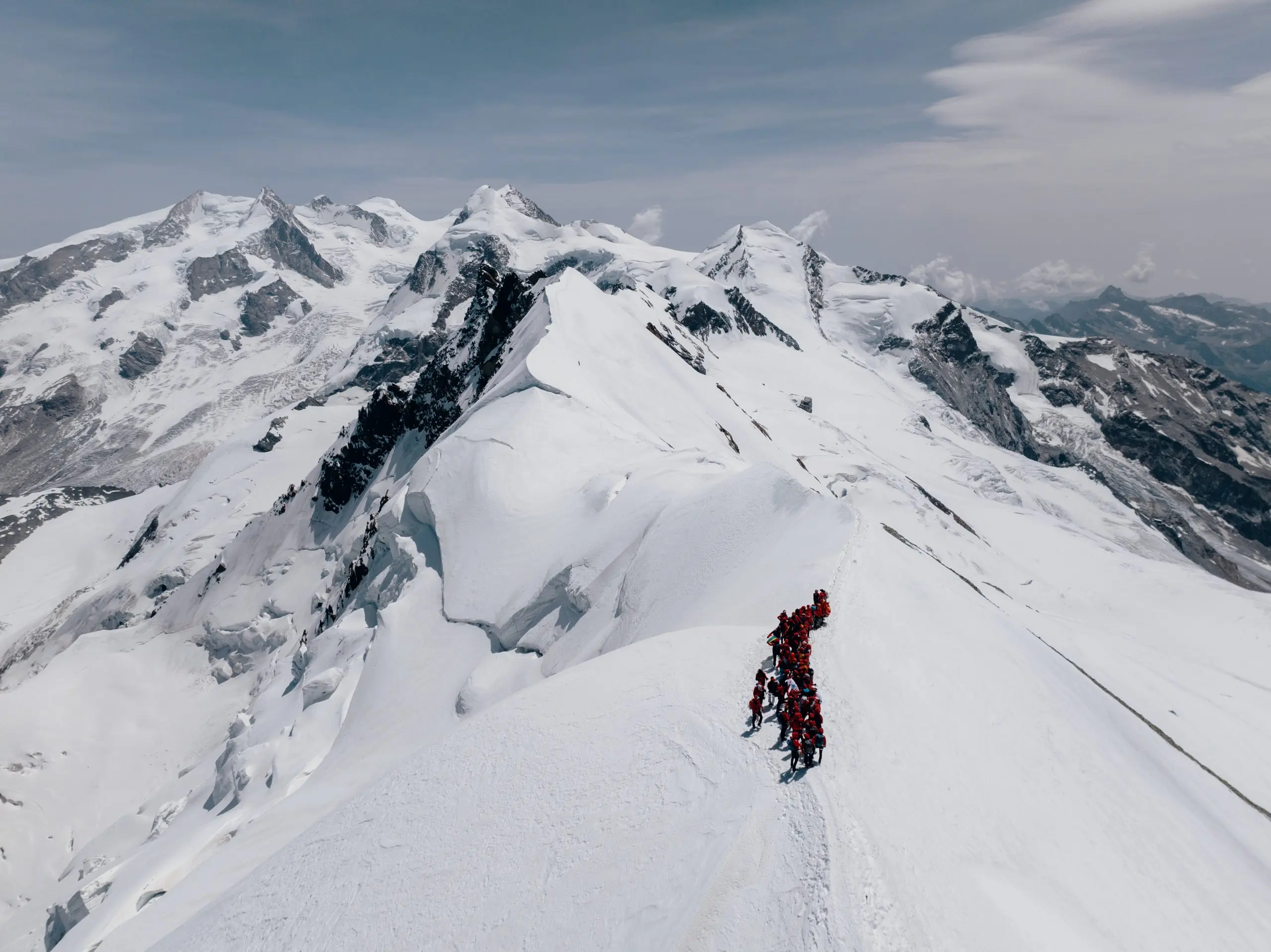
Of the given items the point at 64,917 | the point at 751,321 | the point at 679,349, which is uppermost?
the point at 679,349

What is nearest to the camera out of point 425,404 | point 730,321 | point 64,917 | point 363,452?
point 64,917

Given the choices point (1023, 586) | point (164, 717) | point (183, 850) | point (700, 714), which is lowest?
point (164, 717)

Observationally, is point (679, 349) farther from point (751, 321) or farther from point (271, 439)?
point (271, 439)

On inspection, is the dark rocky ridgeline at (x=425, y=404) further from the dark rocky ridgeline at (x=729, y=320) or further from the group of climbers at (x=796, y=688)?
the dark rocky ridgeline at (x=729, y=320)

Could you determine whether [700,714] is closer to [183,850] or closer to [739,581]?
[739,581]

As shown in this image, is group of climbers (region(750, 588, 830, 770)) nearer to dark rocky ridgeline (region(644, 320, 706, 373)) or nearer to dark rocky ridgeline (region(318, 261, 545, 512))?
dark rocky ridgeline (region(318, 261, 545, 512))

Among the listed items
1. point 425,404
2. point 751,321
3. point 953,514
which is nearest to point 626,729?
point 425,404

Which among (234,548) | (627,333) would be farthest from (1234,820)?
(234,548)
